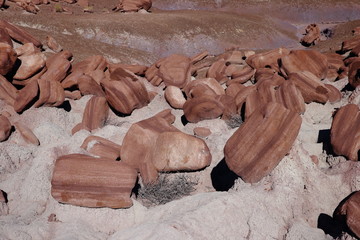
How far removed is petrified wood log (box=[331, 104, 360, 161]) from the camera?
422cm

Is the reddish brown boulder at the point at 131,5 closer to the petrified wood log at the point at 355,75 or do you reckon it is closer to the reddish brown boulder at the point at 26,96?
the reddish brown boulder at the point at 26,96

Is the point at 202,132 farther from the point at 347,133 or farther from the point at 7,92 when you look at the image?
the point at 7,92

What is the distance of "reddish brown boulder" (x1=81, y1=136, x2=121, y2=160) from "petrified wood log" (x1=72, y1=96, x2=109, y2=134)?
94 cm

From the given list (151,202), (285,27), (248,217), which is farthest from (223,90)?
(285,27)

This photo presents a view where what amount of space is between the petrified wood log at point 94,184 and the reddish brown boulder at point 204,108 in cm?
226

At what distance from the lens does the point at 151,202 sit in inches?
173

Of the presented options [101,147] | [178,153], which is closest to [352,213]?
[178,153]

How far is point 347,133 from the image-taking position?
435 cm

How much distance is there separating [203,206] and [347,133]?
212cm

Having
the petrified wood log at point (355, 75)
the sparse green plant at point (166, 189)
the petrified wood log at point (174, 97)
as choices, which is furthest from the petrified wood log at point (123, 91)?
the petrified wood log at point (355, 75)

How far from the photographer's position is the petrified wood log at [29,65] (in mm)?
6366

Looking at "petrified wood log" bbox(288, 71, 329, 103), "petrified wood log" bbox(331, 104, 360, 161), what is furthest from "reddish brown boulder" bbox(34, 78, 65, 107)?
"petrified wood log" bbox(331, 104, 360, 161)

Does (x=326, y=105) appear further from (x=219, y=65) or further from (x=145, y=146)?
(x=145, y=146)

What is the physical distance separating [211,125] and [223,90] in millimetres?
1015
